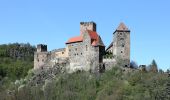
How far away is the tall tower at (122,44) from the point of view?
94.8 metres

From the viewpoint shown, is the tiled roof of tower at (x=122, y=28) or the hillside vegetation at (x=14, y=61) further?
the hillside vegetation at (x=14, y=61)

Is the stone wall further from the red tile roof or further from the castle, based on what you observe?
the red tile roof

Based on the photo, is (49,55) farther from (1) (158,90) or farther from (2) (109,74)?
(1) (158,90)

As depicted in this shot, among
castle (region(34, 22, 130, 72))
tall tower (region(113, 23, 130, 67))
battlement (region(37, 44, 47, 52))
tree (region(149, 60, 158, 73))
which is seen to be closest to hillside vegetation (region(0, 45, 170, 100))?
tree (region(149, 60, 158, 73))

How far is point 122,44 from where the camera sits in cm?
9531

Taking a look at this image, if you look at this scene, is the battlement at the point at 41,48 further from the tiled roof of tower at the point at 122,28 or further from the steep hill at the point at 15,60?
the tiled roof of tower at the point at 122,28

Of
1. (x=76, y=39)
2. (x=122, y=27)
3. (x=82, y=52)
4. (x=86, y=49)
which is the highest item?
(x=122, y=27)

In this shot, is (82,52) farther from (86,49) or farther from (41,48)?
(41,48)

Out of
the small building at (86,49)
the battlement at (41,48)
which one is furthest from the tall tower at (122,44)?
the battlement at (41,48)

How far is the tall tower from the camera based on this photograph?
311 ft

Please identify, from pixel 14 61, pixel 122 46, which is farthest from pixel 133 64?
pixel 14 61

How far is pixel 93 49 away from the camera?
316 feet

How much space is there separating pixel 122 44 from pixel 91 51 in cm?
538

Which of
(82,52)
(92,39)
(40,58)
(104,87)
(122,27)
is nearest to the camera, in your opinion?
(104,87)
